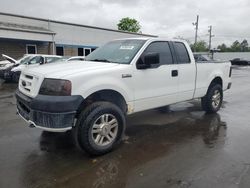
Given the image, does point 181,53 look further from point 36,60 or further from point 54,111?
point 36,60

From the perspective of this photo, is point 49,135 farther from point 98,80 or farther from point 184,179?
point 184,179

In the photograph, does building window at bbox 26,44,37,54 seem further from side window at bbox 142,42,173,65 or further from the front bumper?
the front bumper

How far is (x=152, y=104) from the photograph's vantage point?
16.3 ft

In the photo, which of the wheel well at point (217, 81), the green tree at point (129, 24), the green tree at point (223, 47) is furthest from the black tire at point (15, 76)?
the green tree at point (223, 47)

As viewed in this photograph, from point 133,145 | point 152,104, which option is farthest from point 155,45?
point 133,145

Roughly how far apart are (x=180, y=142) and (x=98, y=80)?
6.46ft

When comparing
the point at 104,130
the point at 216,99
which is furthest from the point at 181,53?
the point at 104,130

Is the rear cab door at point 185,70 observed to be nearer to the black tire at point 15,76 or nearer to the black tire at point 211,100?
the black tire at point 211,100

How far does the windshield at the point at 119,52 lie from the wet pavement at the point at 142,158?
154 centimetres

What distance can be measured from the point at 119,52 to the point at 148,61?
2.25ft

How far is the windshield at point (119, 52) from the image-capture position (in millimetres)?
4719

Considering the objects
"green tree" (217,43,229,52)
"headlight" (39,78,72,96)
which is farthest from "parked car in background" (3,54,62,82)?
"green tree" (217,43,229,52)

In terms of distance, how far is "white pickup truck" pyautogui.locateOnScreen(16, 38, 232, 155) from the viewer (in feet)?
12.1

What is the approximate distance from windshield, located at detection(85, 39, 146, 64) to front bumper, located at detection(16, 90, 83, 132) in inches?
53.1
